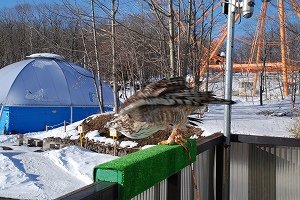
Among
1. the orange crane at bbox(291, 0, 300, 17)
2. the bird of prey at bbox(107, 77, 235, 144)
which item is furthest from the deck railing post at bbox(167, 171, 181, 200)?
the orange crane at bbox(291, 0, 300, 17)

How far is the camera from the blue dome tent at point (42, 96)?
17.4 metres

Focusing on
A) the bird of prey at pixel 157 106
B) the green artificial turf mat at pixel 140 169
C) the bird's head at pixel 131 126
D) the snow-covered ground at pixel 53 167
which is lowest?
the snow-covered ground at pixel 53 167

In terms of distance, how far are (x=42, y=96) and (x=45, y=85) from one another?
1.05 m

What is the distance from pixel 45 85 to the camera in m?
18.9

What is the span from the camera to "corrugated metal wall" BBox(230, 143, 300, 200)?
10.4ft

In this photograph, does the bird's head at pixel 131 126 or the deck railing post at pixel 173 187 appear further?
the deck railing post at pixel 173 187

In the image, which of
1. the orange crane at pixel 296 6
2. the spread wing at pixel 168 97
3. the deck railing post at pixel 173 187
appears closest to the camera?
the spread wing at pixel 168 97

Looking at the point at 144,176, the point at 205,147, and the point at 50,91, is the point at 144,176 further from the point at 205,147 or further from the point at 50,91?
the point at 50,91

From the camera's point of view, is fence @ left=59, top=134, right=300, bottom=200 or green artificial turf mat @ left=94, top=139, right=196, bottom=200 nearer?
green artificial turf mat @ left=94, top=139, right=196, bottom=200

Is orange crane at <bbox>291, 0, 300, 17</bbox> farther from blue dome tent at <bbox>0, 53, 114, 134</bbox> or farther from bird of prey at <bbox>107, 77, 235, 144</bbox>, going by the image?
blue dome tent at <bbox>0, 53, 114, 134</bbox>

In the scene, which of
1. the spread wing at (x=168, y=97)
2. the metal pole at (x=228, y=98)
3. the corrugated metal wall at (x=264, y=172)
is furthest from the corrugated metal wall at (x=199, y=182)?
the spread wing at (x=168, y=97)

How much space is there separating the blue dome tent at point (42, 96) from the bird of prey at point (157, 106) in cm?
1523

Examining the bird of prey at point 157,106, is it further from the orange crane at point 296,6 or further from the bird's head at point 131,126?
the orange crane at point 296,6

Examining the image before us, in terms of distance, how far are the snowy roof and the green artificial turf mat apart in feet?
51.0
